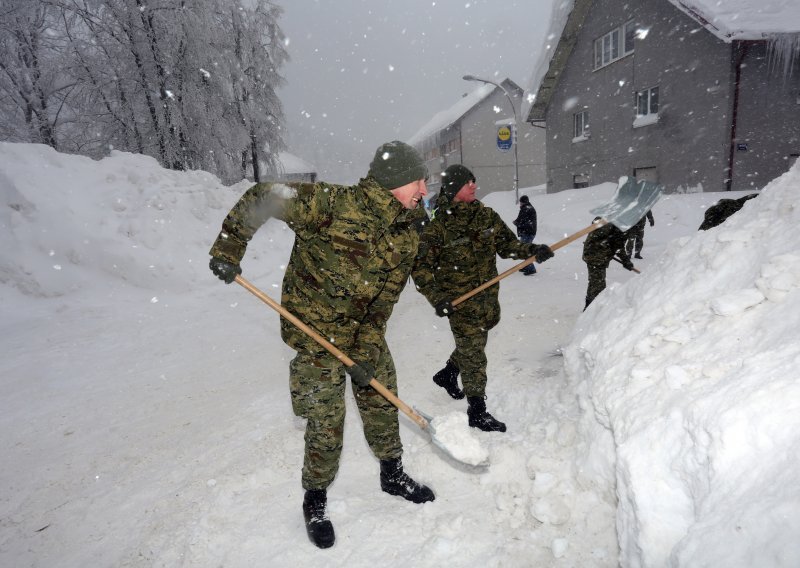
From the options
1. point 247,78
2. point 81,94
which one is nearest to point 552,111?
point 247,78

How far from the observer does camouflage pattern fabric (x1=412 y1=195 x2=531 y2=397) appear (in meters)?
3.23

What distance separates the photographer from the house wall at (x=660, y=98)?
12930 millimetres

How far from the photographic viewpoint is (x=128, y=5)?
1238 centimetres

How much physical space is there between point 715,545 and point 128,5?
16.3m

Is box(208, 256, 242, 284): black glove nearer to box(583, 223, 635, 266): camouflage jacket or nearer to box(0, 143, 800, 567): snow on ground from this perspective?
box(0, 143, 800, 567): snow on ground

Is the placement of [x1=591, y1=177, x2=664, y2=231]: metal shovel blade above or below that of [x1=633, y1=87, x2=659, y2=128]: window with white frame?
below

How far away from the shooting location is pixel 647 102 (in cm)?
1538

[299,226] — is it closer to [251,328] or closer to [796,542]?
[796,542]

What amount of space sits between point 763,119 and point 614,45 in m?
6.44

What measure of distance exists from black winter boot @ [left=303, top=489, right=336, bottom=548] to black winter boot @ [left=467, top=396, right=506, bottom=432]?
122 centimetres

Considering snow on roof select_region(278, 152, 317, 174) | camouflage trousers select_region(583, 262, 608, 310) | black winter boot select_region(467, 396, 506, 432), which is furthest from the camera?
snow on roof select_region(278, 152, 317, 174)

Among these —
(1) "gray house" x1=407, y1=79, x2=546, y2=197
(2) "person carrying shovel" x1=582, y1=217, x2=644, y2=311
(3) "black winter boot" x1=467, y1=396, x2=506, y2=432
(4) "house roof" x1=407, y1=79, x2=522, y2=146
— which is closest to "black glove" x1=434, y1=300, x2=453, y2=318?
(3) "black winter boot" x1=467, y1=396, x2=506, y2=432

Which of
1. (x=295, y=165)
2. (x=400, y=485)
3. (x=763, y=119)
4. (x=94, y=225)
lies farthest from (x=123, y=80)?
(x=295, y=165)

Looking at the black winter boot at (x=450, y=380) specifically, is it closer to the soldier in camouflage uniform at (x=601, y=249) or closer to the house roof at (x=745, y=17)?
the soldier in camouflage uniform at (x=601, y=249)
